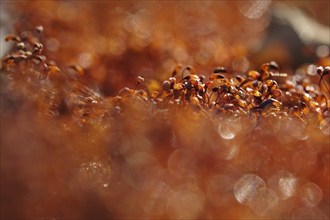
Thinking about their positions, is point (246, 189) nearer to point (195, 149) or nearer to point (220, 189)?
point (220, 189)

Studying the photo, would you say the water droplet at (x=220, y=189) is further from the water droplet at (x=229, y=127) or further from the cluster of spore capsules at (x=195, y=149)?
the water droplet at (x=229, y=127)

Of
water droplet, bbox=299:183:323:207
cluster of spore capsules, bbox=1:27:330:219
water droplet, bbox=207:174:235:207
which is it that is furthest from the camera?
water droplet, bbox=299:183:323:207

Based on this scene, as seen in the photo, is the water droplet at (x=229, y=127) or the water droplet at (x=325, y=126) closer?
the water droplet at (x=229, y=127)

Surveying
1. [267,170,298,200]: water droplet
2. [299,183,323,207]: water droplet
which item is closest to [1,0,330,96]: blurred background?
[267,170,298,200]: water droplet

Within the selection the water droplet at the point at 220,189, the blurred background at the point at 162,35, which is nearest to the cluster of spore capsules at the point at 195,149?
the water droplet at the point at 220,189

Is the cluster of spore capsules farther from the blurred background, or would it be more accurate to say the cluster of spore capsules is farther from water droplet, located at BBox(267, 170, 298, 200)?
the blurred background

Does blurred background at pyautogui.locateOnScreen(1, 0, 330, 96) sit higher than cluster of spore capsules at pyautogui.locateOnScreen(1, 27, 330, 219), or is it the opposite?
cluster of spore capsules at pyautogui.locateOnScreen(1, 27, 330, 219)

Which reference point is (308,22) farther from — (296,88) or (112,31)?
(296,88)

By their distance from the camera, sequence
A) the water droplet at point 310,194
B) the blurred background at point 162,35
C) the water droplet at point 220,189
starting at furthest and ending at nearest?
the blurred background at point 162,35
the water droplet at point 310,194
the water droplet at point 220,189
